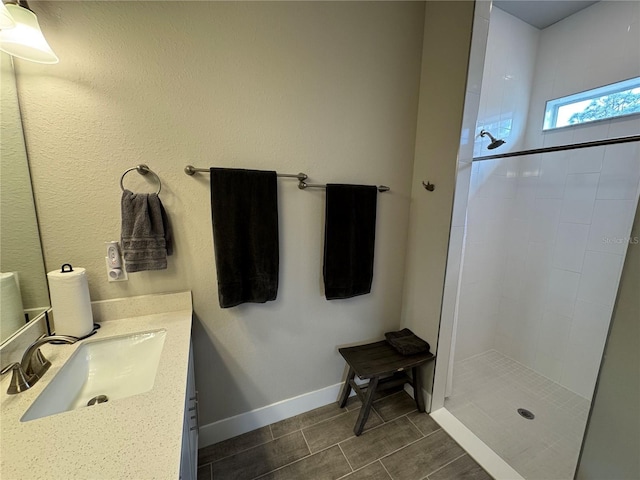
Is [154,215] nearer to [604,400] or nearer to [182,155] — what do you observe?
[182,155]

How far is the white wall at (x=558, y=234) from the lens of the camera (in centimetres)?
162

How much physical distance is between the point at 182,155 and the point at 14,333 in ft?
2.99

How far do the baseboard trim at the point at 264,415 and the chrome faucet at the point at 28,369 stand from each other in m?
0.94

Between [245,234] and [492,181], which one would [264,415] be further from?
[492,181]

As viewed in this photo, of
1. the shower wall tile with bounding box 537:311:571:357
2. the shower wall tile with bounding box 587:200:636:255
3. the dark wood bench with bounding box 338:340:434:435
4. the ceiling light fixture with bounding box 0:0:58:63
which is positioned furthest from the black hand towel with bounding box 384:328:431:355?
the ceiling light fixture with bounding box 0:0:58:63

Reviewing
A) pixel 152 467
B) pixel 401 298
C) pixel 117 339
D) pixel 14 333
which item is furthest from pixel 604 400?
pixel 14 333

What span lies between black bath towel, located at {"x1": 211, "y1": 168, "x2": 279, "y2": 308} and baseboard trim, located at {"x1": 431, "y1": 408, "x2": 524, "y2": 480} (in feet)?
4.64

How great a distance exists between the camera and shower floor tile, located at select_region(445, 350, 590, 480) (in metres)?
1.41

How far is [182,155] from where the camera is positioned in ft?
3.90

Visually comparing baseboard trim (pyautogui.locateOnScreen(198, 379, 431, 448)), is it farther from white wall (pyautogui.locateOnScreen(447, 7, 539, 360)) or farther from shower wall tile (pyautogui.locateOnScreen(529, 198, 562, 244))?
shower wall tile (pyautogui.locateOnScreen(529, 198, 562, 244))

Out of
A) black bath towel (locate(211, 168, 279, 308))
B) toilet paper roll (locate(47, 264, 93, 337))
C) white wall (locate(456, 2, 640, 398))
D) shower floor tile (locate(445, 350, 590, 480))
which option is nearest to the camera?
toilet paper roll (locate(47, 264, 93, 337))

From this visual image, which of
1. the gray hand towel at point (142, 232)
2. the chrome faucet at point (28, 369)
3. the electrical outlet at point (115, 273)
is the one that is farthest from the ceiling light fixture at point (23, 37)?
the chrome faucet at point (28, 369)

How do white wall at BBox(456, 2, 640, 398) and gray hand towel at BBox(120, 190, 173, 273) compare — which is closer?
gray hand towel at BBox(120, 190, 173, 273)

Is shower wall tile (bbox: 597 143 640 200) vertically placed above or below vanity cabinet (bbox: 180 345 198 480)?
above
